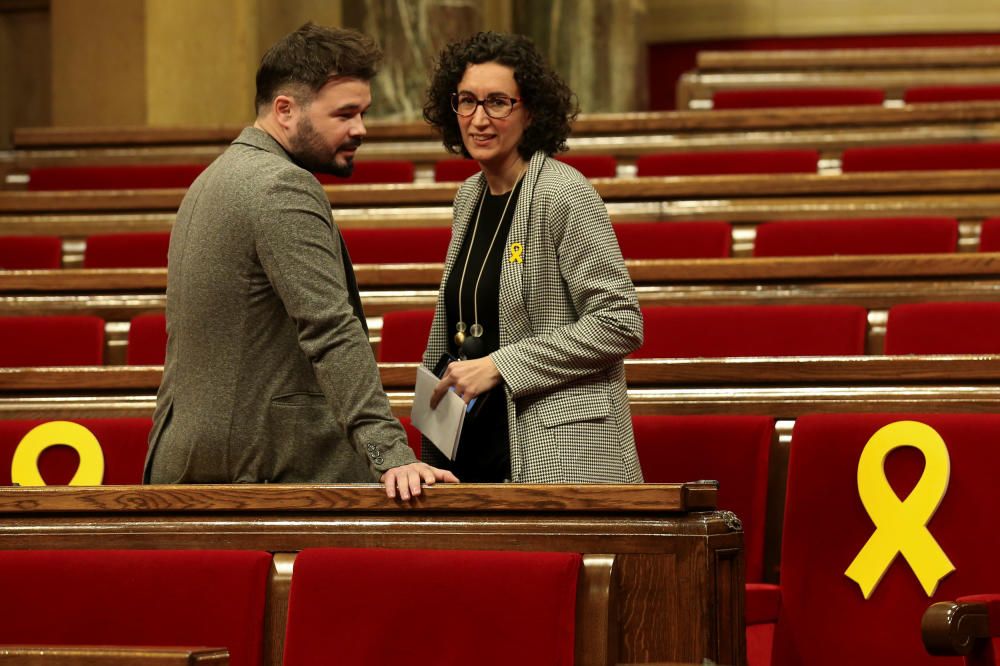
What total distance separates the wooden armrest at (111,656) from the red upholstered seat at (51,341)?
1.03 meters

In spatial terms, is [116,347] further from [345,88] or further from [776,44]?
[776,44]

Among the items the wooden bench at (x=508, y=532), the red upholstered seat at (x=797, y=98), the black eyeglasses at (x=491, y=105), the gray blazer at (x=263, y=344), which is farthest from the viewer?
the red upholstered seat at (x=797, y=98)

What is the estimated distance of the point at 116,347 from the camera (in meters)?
1.82

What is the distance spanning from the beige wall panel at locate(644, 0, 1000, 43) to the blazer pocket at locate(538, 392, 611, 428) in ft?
10.4

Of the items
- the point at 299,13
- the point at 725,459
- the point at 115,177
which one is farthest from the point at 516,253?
the point at 299,13

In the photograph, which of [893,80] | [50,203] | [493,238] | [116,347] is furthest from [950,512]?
[893,80]

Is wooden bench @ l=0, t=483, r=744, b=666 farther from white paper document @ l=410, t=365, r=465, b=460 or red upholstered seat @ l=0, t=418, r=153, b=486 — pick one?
red upholstered seat @ l=0, t=418, r=153, b=486

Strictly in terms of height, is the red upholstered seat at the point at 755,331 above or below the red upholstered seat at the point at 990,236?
below

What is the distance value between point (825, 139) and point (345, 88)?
6.20ft

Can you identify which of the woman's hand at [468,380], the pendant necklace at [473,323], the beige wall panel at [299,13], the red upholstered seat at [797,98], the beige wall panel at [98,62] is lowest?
the woman's hand at [468,380]

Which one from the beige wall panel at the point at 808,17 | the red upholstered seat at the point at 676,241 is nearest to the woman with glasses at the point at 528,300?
the red upholstered seat at the point at 676,241

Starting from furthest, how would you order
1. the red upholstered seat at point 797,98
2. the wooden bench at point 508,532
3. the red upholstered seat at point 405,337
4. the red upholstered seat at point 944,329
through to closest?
1. the red upholstered seat at point 797,98
2. the red upholstered seat at point 405,337
3. the red upholstered seat at point 944,329
4. the wooden bench at point 508,532

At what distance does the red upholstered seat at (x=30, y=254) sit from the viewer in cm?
229

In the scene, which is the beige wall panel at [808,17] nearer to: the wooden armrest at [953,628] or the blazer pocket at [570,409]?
the blazer pocket at [570,409]
